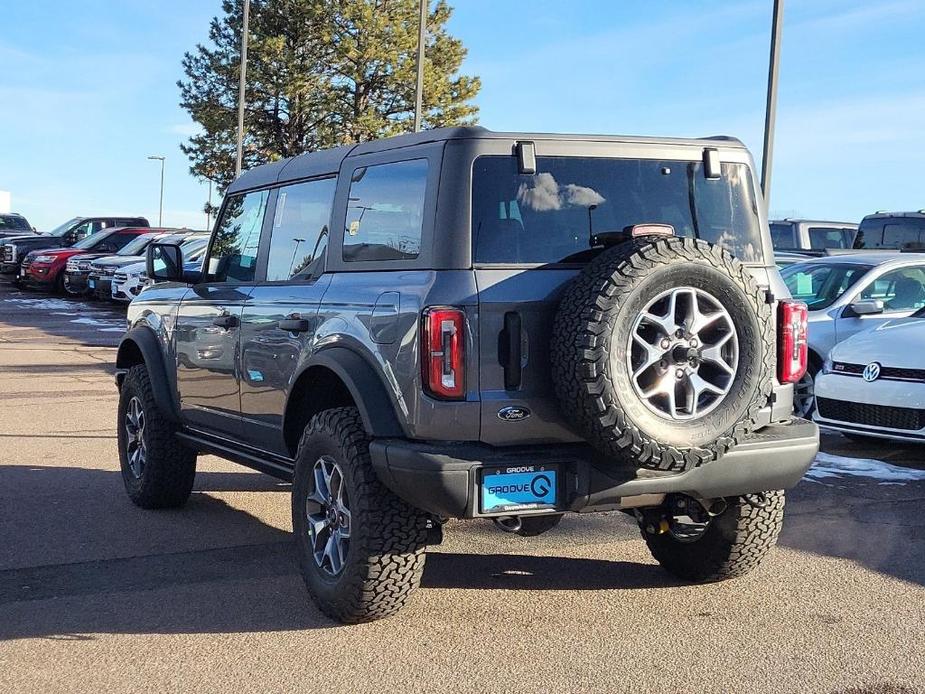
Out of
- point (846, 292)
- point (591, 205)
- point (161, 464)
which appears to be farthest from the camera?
point (846, 292)

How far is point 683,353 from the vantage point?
14.7 feet

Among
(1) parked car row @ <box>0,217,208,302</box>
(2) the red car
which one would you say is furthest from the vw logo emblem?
(2) the red car

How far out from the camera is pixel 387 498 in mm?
4777

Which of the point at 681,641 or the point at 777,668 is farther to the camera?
the point at 681,641

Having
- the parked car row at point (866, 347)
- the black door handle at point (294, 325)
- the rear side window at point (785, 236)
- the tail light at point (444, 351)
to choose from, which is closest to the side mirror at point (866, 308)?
the parked car row at point (866, 347)

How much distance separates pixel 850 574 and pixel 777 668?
1514mm

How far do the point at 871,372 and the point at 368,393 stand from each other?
18.0 feet

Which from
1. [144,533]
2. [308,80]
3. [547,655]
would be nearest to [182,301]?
[144,533]

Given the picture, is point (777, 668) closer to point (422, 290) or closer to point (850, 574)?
point (850, 574)

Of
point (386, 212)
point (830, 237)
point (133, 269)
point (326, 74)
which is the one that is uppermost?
point (326, 74)

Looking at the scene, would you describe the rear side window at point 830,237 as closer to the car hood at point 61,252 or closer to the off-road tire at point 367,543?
the off-road tire at point 367,543

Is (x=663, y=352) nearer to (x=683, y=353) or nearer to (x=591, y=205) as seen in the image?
(x=683, y=353)

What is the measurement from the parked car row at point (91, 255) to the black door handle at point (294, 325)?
1583 centimetres

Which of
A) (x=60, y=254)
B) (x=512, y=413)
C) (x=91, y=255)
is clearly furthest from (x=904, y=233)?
(x=60, y=254)
